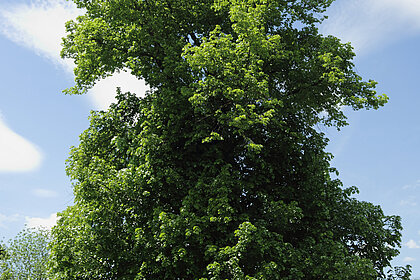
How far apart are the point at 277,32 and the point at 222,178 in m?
8.63

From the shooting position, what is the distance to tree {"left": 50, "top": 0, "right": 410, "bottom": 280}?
13484 mm

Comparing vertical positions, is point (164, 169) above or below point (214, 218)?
above

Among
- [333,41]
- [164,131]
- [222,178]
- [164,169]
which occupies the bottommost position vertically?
[222,178]

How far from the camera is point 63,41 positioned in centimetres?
2020

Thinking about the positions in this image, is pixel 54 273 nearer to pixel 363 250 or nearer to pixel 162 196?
pixel 162 196

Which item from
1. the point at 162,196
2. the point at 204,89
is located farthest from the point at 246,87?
the point at 162,196

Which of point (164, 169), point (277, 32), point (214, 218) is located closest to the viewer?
point (214, 218)

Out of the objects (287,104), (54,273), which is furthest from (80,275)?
(287,104)

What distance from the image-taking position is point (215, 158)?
1611 centimetres

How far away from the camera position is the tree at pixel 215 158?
13484mm

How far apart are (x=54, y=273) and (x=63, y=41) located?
459 inches

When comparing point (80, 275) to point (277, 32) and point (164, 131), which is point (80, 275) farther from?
point (277, 32)

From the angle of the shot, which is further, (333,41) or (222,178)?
(333,41)

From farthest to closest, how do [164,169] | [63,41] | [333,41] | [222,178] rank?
[63,41], [333,41], [164,169], [222,178]
